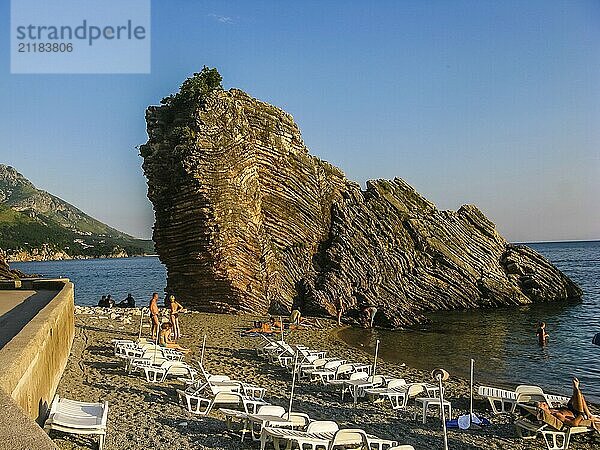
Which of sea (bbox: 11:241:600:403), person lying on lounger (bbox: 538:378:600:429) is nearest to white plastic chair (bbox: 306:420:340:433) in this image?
person lying on lounger (bbox: 538:378:600:429)

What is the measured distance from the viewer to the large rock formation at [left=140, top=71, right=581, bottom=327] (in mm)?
35031

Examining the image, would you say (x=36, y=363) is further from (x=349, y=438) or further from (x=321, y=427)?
(x=349, y=438)

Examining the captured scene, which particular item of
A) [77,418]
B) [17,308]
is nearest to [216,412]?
[77,418]

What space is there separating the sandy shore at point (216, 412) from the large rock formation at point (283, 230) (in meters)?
12.8

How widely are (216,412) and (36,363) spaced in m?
4.79

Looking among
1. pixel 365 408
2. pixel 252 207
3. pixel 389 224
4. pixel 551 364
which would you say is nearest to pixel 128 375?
pixel 365 408

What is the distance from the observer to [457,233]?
52.6 metres

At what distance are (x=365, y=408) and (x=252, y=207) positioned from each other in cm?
2379

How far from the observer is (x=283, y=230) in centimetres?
4078

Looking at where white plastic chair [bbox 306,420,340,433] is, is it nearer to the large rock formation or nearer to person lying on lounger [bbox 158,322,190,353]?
person lying on lounger [bbox 158,322,190,353]

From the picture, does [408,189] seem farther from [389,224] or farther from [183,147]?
[183,147]

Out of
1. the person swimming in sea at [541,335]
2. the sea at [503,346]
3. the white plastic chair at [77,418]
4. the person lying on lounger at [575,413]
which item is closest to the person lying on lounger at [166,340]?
the sea at [503,346]

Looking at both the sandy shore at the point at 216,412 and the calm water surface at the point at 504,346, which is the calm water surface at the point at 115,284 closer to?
the calm water surface at the point at 504,346

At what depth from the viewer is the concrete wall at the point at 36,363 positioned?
293 inches
